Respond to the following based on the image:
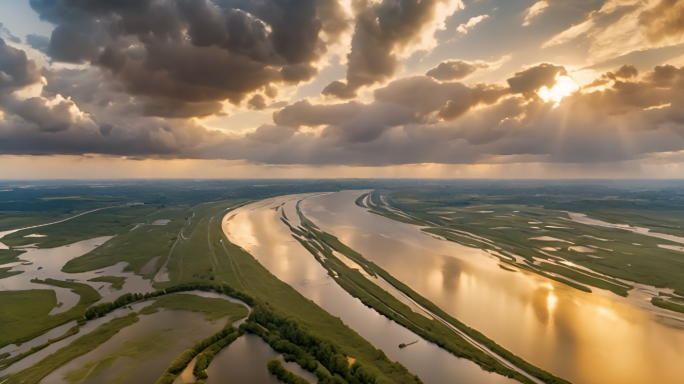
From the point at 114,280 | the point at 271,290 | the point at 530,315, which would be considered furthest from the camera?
the point at 114,280

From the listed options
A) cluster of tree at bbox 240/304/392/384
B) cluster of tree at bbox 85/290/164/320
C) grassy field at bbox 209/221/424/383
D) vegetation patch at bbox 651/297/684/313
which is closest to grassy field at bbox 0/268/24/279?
cluster of tree at bbox 85/290/164/320

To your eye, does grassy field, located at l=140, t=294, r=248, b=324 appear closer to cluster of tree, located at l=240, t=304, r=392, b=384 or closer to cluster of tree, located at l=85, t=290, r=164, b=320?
cluster of tree, located at l=85, t=290, r=164, b=320

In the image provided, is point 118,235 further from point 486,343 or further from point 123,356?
point 486,343

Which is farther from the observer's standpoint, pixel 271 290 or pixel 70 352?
pixel 271 290

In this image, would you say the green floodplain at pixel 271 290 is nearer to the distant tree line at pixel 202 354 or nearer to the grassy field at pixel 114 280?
the distant tree line at pixel 202 354

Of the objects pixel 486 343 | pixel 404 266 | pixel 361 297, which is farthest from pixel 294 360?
pixel 404 266

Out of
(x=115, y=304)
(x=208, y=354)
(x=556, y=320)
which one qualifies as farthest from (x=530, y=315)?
(x=115, y=304)

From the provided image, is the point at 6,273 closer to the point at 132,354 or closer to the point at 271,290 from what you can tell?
the point at 132,354

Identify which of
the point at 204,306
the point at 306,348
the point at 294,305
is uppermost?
the point at 306,348
